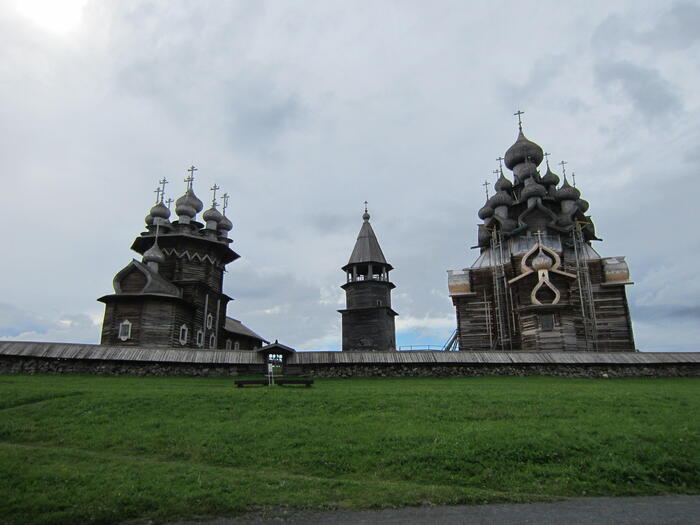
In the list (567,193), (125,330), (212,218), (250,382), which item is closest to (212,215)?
(212,218)

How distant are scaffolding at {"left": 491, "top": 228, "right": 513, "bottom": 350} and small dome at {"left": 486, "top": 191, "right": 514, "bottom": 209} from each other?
14.4 feet

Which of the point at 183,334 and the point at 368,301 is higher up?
the point at 368,301

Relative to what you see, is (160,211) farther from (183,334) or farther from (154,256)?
(183,334)

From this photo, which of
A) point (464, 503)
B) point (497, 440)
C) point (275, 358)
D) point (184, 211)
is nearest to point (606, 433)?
point (497, 440)

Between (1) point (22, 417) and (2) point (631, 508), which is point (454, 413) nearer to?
(2) point (631, 508)

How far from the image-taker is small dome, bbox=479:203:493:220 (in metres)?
43.7

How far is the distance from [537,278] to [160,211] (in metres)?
26.7

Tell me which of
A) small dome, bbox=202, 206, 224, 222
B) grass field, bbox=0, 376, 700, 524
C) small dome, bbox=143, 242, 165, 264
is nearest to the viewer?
grass field, bbox=0, 376, 700, 524

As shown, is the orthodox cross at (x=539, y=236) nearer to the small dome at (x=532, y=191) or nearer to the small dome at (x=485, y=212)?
the small dome at (x=532, y=191)

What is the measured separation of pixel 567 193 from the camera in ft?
134

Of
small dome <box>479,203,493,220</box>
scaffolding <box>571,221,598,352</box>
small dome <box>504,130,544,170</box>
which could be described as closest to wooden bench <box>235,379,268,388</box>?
scaffolding <box>571,221,598,352</box>

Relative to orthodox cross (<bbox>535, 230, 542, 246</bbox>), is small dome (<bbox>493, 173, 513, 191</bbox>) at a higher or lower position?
higher

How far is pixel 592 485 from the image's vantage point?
934cm

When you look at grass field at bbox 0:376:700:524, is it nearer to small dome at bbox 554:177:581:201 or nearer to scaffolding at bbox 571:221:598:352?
scaffolding at bbox 571:221:598:352
